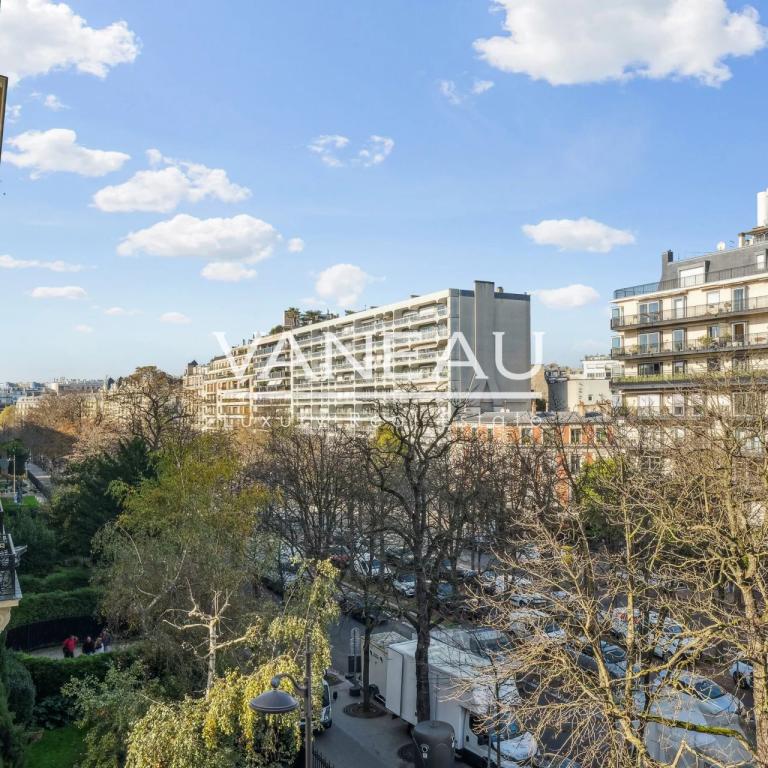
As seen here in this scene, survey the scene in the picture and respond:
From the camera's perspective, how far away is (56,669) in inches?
828

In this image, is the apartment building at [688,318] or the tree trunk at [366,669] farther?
the apartment building at [688,318]

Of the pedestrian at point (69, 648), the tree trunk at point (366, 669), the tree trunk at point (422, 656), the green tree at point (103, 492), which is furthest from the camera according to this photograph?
the green tree at point (103, 492)

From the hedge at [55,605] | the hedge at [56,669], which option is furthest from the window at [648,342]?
the hedge at [56,669]

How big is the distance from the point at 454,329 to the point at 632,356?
86.3 feet

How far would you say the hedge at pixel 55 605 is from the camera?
27.4 m

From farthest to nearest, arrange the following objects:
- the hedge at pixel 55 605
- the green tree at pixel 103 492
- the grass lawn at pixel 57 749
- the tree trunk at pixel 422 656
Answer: the green tree at pixel 103 492 < the hedge at pixel 55 605 < the tree trunk at pixel 422 656 < the grass lawn at pixel 57 749

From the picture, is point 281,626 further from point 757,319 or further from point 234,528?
point 757,319

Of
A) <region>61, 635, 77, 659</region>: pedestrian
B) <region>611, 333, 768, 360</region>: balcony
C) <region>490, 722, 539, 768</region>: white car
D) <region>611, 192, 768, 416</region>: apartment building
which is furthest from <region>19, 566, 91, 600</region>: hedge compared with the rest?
<region>611, 333, 768, 360</region>: balcony

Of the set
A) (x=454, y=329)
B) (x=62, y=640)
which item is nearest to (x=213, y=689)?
(x=62, y=640)

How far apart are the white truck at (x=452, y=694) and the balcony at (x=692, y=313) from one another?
30.9 m

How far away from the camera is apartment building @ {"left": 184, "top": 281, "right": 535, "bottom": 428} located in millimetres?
72625

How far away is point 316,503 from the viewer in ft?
95.8

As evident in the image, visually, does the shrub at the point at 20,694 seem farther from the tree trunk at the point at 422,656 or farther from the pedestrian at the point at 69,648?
the tree trunk at the point at 422,656

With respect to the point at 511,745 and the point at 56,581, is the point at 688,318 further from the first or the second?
the point at 56,581
